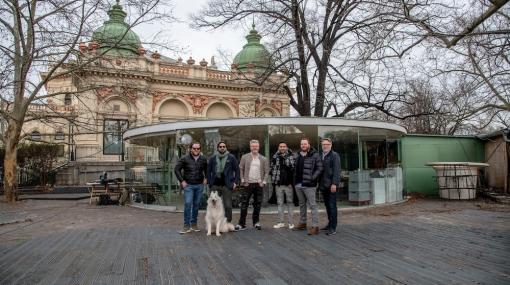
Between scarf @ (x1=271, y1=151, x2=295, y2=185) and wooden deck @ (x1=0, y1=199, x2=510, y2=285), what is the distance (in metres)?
1.17

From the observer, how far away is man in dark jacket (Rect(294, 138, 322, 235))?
7871 millimetres

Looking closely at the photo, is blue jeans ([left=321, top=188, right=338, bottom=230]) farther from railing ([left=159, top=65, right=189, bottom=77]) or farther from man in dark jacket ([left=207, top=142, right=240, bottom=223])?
railing ([left=159, top=65, right=189, bottom=77])

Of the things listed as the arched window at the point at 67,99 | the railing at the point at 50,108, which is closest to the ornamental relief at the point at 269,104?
the arched window at the point at 67,99

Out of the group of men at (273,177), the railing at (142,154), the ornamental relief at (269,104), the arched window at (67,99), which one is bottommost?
the group of men at (273,177)

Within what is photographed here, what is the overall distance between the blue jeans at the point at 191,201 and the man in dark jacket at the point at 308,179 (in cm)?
214

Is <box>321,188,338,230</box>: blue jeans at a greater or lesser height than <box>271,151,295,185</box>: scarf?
lesser

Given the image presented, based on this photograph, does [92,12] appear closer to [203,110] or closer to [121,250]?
[121,250]

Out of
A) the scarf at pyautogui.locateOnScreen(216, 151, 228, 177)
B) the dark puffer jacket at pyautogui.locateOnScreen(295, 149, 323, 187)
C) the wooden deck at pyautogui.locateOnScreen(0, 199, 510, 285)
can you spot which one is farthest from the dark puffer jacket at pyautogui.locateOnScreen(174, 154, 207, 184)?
the dark puffer jacket at pyautogui.locateOnScreen(295, 149, 323, 187)

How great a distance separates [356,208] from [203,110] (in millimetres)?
25036

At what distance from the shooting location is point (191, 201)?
26.8 ft

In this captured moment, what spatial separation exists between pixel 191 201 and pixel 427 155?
39.7 ft

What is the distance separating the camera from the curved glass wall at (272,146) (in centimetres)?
1132

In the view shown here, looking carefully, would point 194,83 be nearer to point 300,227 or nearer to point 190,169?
point 190,169

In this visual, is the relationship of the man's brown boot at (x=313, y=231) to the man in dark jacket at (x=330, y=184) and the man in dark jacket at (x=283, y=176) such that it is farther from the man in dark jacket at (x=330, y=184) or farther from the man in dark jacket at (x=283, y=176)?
the man in dark jacket at (x=283, y=176)
